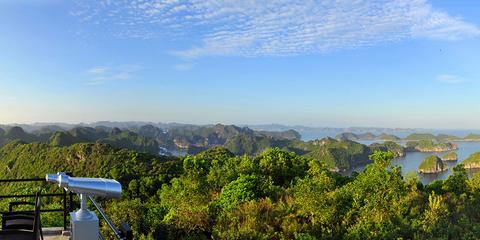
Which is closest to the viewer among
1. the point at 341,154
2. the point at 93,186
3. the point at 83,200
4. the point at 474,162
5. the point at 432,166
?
the point at 93,186

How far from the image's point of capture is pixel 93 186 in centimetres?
214

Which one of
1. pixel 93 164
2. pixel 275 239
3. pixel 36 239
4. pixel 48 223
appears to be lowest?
pixel 93 164

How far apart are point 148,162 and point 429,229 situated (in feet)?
177

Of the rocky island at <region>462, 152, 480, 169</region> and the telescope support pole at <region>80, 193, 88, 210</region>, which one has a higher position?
the telescope support pole at <region>80, 193, 88, 210</region>

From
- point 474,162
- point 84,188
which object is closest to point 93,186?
point 84,188

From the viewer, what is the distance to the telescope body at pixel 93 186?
2.11 meters

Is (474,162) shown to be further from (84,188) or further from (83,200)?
(84,188)

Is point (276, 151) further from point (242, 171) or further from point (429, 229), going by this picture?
point (429, 229)

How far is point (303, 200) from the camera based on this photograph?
19.6ft

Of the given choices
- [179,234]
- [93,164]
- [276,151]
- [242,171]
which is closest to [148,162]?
[93,164]

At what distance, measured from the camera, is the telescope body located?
2.11 meters

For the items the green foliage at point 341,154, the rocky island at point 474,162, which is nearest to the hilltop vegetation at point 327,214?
the green foliage at point 341,154

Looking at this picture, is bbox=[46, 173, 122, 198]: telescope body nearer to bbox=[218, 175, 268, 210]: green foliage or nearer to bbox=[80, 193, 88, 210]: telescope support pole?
bbox=[80, 193, 88, 210]: telescope support pole

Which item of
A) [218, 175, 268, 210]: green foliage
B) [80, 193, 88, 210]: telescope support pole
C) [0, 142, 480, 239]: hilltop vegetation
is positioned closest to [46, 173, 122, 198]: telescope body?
[80, 193, 88, 210]: telescope support pole
